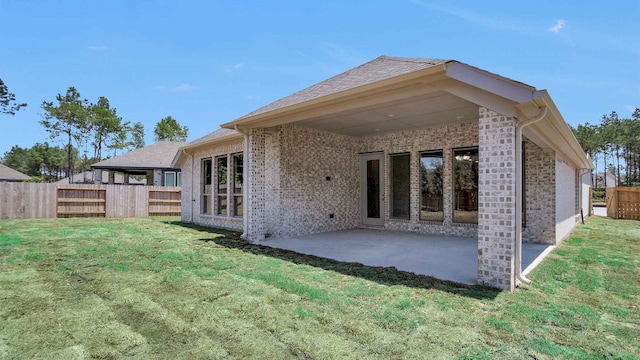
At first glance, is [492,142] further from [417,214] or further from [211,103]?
[211,103]

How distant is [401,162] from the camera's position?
877 cm

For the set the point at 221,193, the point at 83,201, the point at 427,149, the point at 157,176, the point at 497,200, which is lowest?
the point at 83,201

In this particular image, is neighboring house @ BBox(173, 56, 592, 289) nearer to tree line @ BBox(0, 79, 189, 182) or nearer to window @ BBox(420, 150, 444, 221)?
window @ BBox(420, 150, 444, 221)

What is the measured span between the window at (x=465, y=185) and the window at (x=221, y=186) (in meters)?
6.70

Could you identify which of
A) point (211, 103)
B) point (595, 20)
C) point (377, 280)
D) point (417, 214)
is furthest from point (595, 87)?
point (211, 103)

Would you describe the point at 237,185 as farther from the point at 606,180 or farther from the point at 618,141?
the point at 606,180

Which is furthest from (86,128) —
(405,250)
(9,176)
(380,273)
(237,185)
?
(380,273)

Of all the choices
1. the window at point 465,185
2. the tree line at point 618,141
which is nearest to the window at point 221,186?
the window at point 465,185

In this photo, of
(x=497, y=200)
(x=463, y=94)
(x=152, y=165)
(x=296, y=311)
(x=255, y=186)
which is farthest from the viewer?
(x=152, y=165)

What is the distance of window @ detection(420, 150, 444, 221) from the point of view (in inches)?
318

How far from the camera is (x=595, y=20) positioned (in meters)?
8.20

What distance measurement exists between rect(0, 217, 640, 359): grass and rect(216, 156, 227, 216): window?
461cm

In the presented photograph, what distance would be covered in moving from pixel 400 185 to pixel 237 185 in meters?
4.81

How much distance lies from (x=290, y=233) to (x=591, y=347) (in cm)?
606
